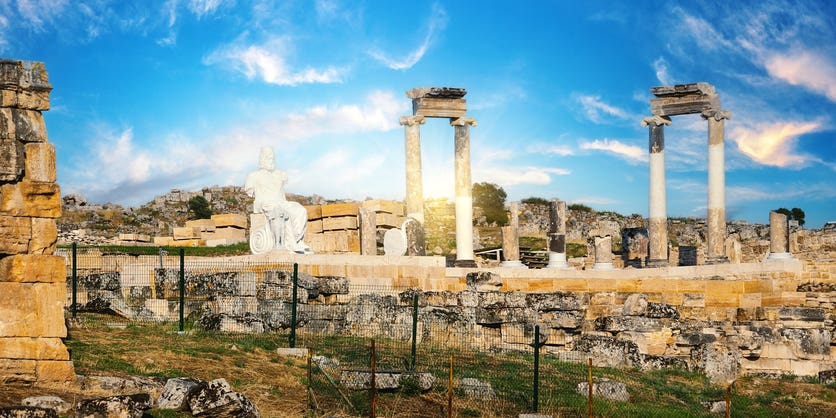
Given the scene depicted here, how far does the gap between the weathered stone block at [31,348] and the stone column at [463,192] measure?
21073 mm

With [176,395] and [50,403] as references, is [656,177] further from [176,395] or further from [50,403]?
[50,403]

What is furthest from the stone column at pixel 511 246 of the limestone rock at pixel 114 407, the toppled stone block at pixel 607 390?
the limestone rock at pixel 114 407

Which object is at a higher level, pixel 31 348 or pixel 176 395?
pixel 31 348

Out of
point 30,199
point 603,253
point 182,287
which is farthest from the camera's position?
point 603,253

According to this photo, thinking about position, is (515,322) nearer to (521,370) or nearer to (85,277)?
(521,370)

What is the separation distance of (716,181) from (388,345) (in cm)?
1921

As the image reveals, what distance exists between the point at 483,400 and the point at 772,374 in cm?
946

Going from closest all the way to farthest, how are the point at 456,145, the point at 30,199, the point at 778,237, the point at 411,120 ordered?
the point at 30,199
the point at 778,237
the point at 411,120
the point at 456,145

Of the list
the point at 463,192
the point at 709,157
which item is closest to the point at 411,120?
the point at 463,192

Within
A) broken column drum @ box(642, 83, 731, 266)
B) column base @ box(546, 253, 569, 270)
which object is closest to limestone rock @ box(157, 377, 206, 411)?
A: column base @ box(546, 253, 569, 270)

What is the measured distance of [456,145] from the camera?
34656 mm

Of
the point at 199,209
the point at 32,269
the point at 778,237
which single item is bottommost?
the point at 32,269

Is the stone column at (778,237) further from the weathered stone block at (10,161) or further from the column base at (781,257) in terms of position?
the weathered stone block at (10,161)

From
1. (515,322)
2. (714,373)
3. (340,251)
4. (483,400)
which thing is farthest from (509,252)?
(483,400)
